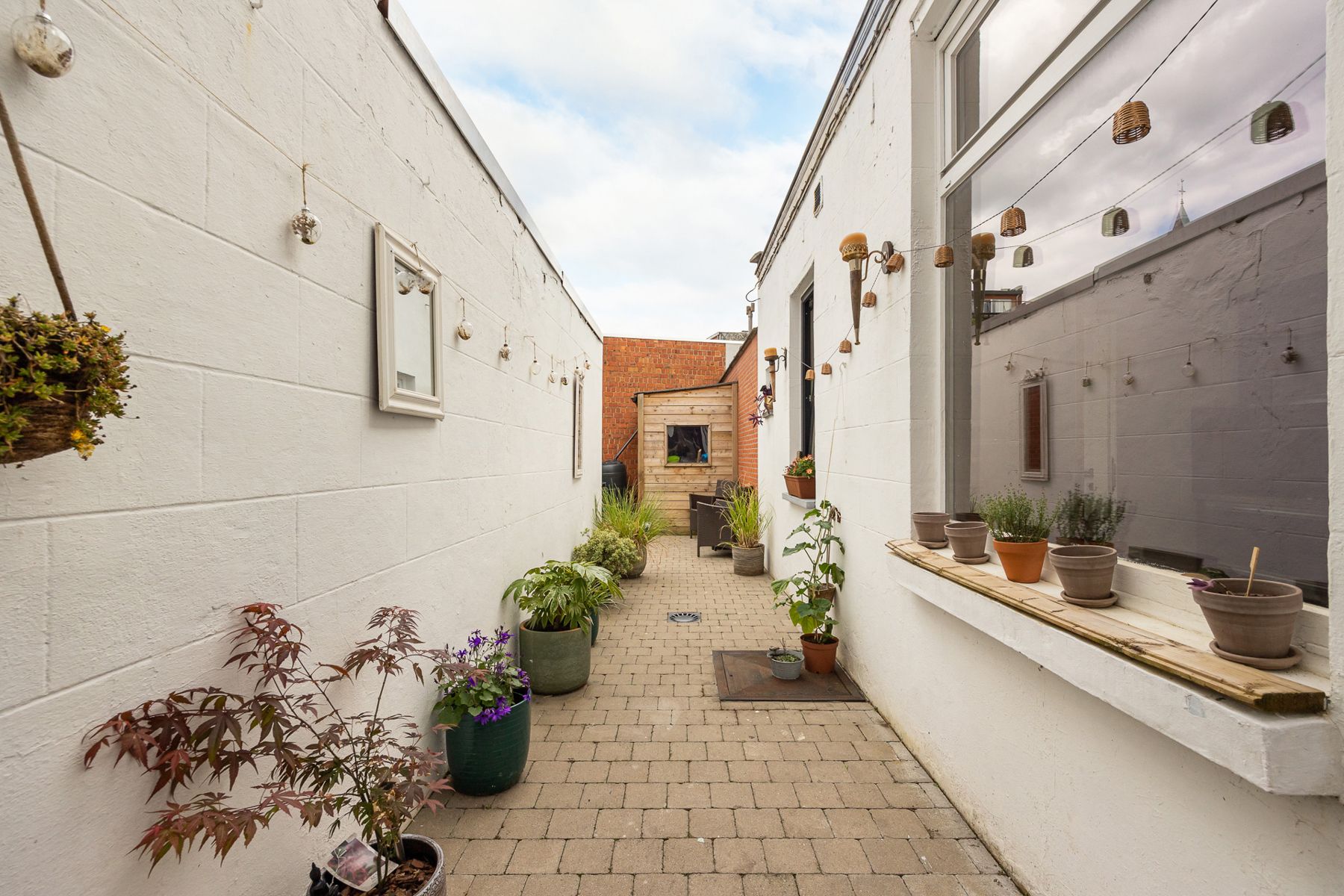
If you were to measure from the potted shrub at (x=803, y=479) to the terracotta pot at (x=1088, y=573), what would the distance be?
2.73m

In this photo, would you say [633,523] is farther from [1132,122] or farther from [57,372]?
[57,372]

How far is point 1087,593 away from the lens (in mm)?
1479

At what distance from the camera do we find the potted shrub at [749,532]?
6.21 metres

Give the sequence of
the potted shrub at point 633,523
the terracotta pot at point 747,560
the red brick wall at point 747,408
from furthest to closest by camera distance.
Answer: the red brick wall at point 747,408 → the terracotta pot at point 747,560 → the potted shrub at point 633,523

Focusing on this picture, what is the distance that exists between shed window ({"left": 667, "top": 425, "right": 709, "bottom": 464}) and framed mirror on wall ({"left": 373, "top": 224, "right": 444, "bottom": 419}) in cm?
710

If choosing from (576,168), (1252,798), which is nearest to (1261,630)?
(1252,798)

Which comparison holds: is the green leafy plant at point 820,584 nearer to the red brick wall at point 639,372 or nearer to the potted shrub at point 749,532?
the potted shrub at point 749,532

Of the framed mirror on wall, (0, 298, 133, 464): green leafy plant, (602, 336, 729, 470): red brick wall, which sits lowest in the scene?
(0, 298, 133, 464): green leafy plant

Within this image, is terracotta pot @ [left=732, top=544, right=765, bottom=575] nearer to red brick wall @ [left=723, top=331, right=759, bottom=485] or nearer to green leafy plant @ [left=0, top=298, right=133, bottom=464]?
red brick wall @ [left=723, top=331, right=759, bottom=485]

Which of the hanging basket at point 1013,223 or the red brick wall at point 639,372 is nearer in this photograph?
the hanging basket at point 1013,223

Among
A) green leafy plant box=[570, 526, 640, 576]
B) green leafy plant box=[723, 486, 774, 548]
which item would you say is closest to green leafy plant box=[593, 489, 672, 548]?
green leafy plant box=[570, 526, 640, 576]

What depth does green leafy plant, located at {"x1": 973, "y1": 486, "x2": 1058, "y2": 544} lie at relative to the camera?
183 cm

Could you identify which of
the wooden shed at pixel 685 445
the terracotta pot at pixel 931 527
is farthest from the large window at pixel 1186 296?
the wooden shed at pixel 685 445

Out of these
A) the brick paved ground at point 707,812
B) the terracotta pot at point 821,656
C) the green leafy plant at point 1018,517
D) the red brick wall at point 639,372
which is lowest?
the brick paved ground at point 707,812
